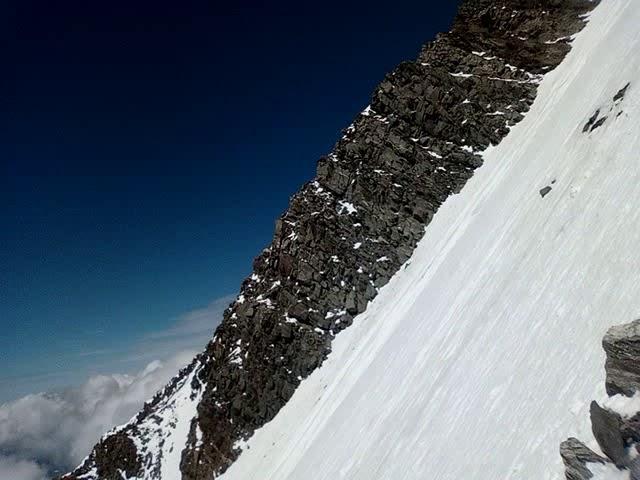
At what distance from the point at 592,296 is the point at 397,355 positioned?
42.2 feet

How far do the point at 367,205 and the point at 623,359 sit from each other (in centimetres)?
3910

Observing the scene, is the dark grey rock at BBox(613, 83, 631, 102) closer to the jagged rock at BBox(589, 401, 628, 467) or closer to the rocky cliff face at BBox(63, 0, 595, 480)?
the jagged rock at BBox(589, 401, 628, 467)

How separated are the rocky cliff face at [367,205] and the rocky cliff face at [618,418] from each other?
3413 centimetres

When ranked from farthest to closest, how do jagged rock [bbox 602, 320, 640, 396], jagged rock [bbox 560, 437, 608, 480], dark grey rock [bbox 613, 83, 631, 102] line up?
dark grey rock [bbox 613, 83, 631, 102] → jagged rock [bbox 560, 437, 608, 480] → jagged rock [bbox 602, 320, 640, 396]

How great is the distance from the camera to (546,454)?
7.28m

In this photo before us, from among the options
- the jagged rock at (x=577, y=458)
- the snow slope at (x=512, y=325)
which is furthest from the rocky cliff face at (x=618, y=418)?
the snow slope at (x=512, y=325)

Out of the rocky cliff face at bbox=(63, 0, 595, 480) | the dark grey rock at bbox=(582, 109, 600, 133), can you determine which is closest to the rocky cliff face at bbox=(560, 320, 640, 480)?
the dark grey rock at bbox=(582, 109, 600, 133)

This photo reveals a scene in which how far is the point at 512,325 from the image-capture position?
39.2 ft

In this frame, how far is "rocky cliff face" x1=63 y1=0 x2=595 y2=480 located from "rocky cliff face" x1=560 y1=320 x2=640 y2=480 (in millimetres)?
34129

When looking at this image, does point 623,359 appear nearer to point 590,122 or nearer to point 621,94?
point 621,94

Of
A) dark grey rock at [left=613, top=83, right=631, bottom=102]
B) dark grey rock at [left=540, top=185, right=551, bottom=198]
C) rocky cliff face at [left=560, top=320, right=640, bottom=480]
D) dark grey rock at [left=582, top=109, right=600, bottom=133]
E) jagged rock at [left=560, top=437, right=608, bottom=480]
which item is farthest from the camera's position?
dark grey rock at [left=582, top=109, right=600, bottom=133]

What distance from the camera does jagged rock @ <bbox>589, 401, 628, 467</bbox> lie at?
18.7 feet

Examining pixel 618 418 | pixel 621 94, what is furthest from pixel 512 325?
pixel 621 94

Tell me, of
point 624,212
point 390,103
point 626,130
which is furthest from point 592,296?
point 390,103
